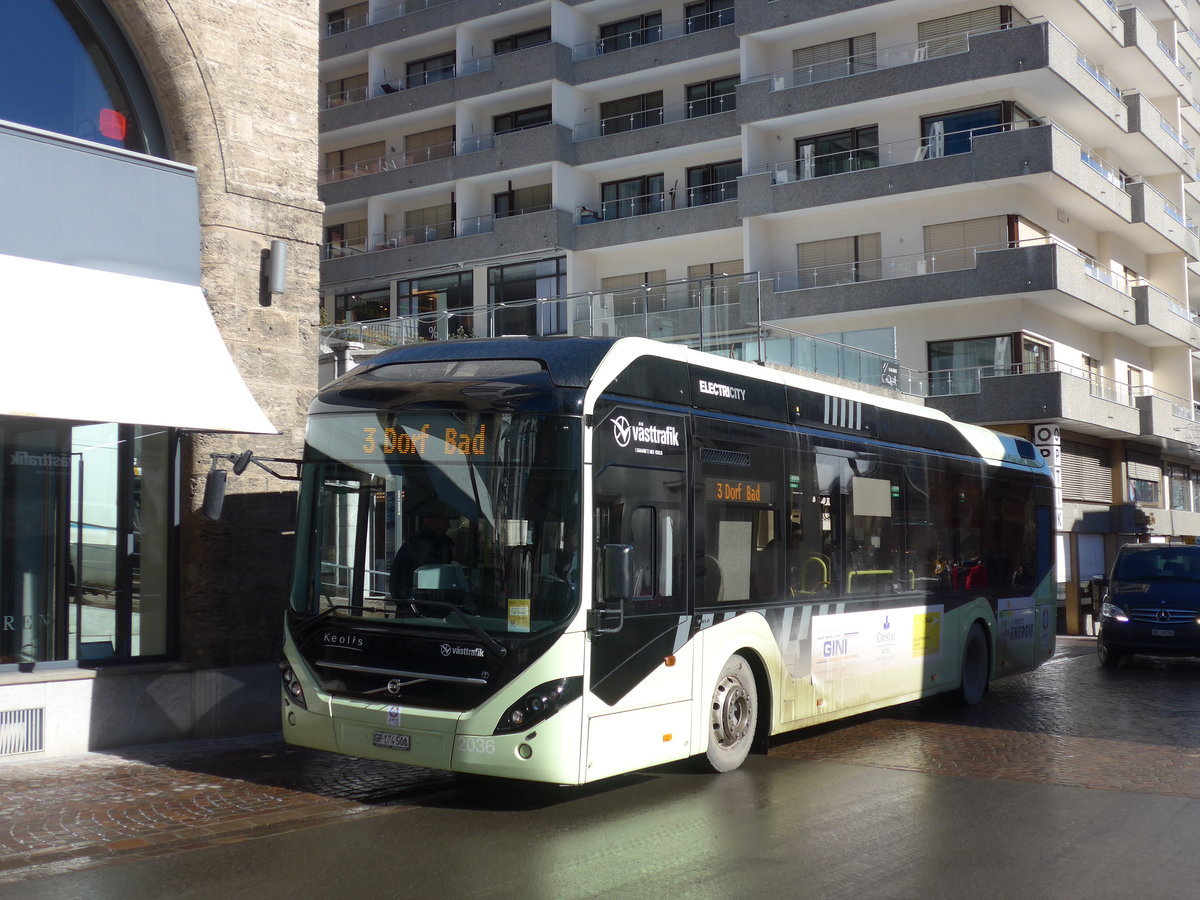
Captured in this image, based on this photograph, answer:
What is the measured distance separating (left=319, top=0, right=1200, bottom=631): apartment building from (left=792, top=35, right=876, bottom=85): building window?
0.07 metres

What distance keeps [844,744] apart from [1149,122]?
32741 mm

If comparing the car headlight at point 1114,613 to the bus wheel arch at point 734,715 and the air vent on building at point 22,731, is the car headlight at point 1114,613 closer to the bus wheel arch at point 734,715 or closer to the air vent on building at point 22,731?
the bus wheel arch at point 734,715

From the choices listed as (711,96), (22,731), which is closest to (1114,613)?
(22,731)

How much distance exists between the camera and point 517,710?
807 centimetres

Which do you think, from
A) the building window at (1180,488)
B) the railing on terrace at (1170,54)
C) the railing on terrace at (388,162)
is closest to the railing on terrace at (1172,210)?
the railing on terrace at (1170,54)

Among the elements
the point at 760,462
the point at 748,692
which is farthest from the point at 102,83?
the point at 748,692

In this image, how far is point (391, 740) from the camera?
27.7 feet

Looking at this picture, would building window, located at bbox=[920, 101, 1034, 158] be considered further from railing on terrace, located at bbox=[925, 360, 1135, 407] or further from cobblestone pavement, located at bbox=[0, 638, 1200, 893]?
cobblestone pavement, located at bbox=[0, 638, 1200, 893]

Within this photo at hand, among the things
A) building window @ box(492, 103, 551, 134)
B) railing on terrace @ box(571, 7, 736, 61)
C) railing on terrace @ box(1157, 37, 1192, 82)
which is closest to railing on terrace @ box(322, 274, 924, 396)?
railing on terrace @ box(571, 7, 736, 61)

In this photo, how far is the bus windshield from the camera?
26.7 feet

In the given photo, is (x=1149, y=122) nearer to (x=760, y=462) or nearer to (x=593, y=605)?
(x=760, y=462)

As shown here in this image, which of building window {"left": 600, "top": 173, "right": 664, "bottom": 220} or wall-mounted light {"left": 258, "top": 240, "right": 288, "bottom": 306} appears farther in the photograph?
building window {"left": 600, "top": 173, "right": 664, "bottom": 220}

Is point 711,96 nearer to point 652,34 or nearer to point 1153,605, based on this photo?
point 652,34

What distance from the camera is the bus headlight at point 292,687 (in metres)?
9.02
